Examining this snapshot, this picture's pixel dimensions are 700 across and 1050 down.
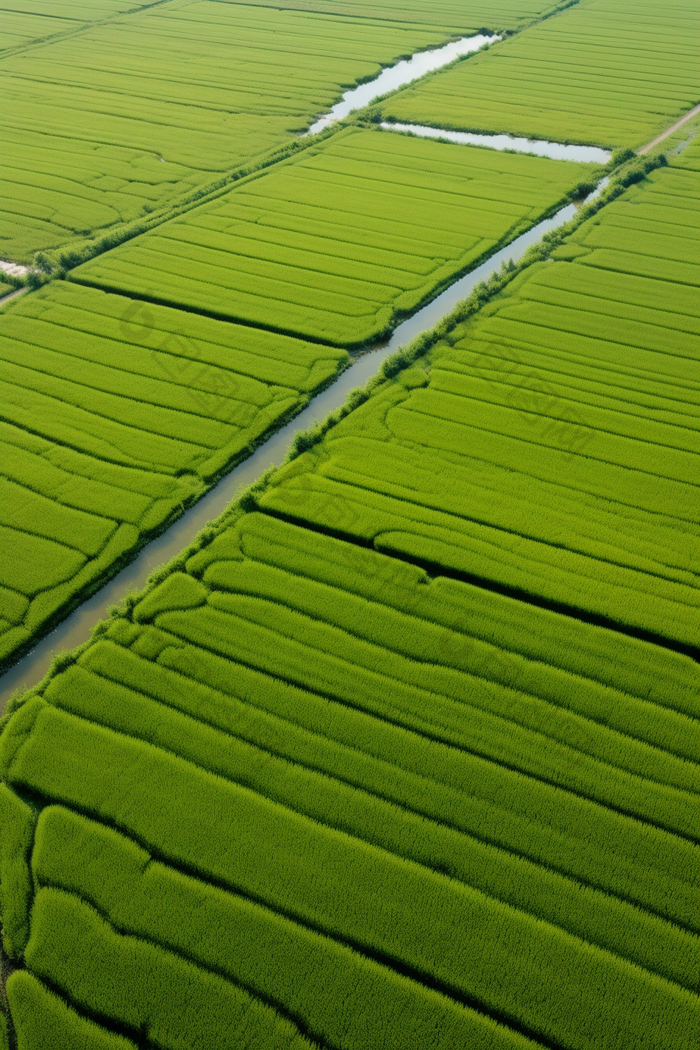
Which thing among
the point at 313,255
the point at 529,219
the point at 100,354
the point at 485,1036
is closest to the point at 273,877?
the point at 485,1036

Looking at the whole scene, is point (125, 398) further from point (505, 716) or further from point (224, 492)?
point (505, 716)

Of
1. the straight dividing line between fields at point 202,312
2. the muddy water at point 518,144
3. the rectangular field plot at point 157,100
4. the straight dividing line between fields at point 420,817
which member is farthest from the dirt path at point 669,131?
the straight dividing line between fields at point 420,817

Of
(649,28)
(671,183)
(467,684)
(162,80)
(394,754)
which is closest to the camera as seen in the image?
(394,754)

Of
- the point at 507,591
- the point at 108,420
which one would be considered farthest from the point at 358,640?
the point at 108,420

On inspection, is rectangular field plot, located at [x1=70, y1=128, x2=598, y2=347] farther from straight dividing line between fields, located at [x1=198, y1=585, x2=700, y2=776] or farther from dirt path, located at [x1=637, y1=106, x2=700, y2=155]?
straight dividing line between fields, located at [x1=198, y1=585, x2=700, y2=776]

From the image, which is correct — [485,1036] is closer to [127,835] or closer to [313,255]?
[127,835]

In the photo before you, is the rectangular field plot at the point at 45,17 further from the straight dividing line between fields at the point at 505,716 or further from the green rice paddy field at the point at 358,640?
the straight dividing line between fields at the point at 505,716
